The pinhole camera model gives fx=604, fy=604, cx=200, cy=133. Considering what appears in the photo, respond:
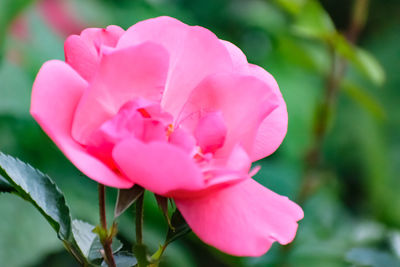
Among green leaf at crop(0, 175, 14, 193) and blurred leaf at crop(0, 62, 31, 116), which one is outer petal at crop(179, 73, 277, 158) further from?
blurred leaf at crop(0, 62, 31, 116)

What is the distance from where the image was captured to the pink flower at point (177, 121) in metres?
0.29

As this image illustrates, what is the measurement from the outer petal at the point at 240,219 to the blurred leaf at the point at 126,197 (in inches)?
0.8

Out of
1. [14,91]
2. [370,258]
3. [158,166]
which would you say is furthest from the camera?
[14,91]

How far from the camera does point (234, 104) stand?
34cm

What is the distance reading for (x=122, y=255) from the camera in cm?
36

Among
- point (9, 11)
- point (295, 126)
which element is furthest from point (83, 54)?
point (295, 126)

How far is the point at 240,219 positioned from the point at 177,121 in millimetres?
82

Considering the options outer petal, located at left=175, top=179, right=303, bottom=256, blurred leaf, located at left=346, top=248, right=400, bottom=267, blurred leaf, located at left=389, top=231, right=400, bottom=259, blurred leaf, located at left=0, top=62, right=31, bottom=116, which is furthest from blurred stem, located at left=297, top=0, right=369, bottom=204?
outer petal, located at left=175, top=179, right=303, bottom=256

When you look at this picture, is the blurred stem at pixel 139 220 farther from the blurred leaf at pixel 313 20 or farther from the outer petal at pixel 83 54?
the blurred leaf at pixel 313 20

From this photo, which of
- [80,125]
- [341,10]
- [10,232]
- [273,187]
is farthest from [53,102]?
[341,10]

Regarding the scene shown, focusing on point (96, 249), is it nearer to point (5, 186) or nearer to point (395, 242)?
point (5, 186)

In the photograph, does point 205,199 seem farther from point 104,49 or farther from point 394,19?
point 394,19

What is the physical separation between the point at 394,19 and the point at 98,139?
1.55 meters

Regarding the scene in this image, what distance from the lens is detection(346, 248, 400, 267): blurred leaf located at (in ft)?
1.83
